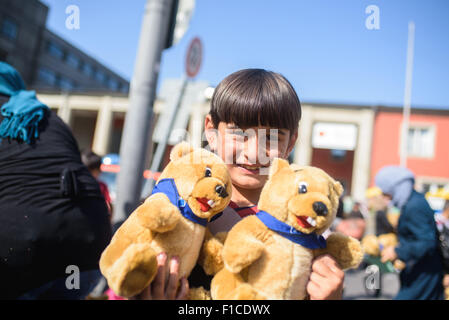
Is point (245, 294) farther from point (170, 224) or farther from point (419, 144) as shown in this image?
point (419, 144)

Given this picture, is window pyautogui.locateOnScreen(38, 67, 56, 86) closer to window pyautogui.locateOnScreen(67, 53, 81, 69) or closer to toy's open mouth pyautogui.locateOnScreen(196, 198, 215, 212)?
window pyautogui.locateOnScreen(67, 53, 81, 69)

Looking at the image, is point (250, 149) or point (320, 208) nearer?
point (320, 208)

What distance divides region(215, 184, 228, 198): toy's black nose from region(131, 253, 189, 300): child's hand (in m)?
0.18

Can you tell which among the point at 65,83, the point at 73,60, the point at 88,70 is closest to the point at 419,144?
the point at 65,83

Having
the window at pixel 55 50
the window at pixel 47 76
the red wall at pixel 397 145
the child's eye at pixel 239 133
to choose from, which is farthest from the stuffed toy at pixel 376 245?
the window at pixel 55 50

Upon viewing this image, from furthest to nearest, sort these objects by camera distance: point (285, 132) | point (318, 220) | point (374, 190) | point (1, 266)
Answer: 1. point (374, 190)
2. point (1, 266)
3. point (285, 132)
4. point (318, 220)

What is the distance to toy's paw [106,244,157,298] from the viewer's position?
0.64 metres

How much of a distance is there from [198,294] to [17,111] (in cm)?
101

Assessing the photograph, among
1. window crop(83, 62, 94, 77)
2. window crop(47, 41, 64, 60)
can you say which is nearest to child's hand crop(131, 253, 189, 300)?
window crop(47, 41, 64, 60)

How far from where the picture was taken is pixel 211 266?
792mm

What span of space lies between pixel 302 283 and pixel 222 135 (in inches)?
19.6

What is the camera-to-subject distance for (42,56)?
24.4 metres
